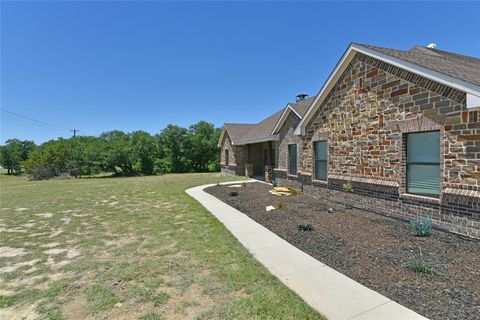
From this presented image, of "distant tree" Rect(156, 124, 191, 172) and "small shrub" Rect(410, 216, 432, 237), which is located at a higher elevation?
"distant tree" Rect(156, 124, 191, 172)

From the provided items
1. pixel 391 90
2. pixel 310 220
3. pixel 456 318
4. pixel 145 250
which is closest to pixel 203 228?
pixel 145 250

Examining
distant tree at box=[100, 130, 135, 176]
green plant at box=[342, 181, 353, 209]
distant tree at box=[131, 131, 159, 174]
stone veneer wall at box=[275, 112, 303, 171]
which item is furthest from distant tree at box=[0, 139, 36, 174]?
green plant at box=[342, 181, 353, 209]

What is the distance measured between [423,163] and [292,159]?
7263 millimetres

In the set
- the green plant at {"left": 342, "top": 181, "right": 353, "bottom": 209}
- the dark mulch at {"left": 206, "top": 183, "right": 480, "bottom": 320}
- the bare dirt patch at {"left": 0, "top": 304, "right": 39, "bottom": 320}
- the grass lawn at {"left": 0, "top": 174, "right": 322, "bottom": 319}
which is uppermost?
the green plant at {"left": 342, "top": 181, "right": 353, "bottom": 209}

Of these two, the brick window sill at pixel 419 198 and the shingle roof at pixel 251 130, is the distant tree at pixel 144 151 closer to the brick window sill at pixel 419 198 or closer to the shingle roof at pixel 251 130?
the shingle roof at pixel 251 130

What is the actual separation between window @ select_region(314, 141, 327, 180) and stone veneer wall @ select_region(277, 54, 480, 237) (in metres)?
0.26

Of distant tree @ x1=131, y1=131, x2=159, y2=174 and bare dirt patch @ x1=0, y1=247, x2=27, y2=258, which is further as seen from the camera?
distant tree @ x1=131, y1=131, x2=159, y2=174

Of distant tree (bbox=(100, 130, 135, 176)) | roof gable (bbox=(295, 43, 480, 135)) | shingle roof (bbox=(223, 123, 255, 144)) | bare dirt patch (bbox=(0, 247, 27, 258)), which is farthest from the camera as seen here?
distant tree (bbox=(100, 130, 135, 176))

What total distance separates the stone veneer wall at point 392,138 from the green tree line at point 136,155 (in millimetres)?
26415

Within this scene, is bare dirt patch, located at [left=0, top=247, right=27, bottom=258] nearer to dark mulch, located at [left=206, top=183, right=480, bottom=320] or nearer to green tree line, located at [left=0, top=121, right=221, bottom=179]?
dark mulch, located at [left=206, top=183, right=480, bottom=320]

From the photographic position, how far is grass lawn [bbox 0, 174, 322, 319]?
3279 millimetres

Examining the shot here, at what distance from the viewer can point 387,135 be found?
24.8ft

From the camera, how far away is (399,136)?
718 cm

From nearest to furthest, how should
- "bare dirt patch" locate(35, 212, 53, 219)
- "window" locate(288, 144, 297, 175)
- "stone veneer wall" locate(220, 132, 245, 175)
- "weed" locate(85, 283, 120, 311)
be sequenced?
"weed" locate(85, 283, 120, 311), "bare dirt patch" locate(35, 212, 53, 219), "window" locate(288, 144, 297, 175), "stone veneer wall" locate(220, 132, 245, 175)
